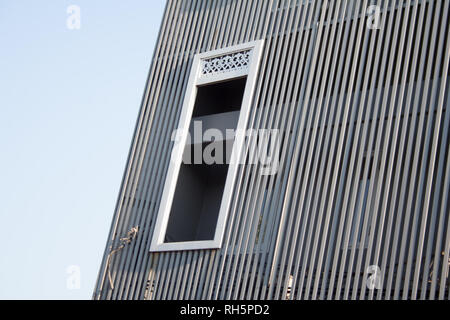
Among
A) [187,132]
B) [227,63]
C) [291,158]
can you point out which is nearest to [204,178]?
[187,132]

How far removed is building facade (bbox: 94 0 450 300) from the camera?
25.7 ft

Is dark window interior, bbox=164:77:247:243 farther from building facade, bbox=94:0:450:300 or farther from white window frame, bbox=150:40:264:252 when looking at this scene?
white window frame, bbox=150:40:264:252

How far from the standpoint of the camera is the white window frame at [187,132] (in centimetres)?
917

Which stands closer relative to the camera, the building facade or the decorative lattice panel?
the building facade

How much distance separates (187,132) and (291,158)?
6.05ft

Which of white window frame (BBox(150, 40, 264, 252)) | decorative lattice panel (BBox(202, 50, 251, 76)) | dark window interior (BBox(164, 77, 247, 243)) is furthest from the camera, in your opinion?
dark window interior (BBox(164, 77, 247, 243))

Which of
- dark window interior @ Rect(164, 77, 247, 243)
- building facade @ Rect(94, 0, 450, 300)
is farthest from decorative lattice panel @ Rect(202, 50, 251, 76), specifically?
dark window interior @ Rect(164, 77, 247, 243)

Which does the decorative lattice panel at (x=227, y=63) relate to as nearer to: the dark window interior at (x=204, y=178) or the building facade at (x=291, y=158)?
the building facade at (x=291, y=158)

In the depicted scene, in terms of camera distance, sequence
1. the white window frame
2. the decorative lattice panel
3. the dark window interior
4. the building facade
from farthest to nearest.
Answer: the dark window interior
the decorative lattice panel
the white window frame
the building facade

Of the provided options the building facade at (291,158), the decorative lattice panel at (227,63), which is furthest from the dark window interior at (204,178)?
the decorative lattice panel at (227,63)

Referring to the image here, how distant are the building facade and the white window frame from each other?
0.06 feet

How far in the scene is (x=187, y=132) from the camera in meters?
10.2

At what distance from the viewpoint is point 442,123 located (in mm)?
8000
